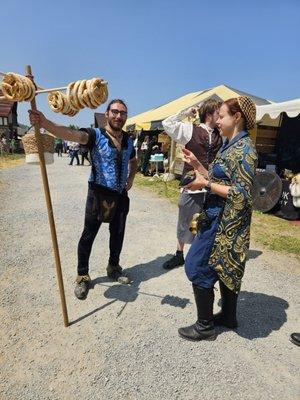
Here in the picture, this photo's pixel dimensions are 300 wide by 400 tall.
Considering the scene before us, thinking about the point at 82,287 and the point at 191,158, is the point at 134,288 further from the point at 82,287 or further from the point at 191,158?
the point at 191,158

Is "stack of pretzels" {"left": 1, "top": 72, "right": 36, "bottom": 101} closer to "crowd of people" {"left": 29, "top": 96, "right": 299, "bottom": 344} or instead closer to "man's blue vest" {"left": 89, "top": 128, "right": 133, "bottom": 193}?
"crowd of people" {"left": 29, "top": 96, "right": 299, "bottom": 344}

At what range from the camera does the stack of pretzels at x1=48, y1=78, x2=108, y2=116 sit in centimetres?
260

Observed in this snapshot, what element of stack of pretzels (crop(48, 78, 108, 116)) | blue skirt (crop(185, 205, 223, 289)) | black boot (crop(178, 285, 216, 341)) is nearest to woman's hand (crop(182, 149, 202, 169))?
blue skirt (crop(185, 205, 223, 289))

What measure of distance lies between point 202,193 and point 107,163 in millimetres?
1240

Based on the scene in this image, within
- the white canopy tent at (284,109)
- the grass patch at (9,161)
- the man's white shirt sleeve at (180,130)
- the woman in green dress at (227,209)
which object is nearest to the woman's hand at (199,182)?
the woman in green dress at (227,209)

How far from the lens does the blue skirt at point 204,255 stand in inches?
109

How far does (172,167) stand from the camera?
13867mm

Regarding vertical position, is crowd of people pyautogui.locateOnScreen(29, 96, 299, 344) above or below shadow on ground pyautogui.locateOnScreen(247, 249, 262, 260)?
above

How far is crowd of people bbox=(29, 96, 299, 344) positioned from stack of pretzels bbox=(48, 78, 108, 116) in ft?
0.53

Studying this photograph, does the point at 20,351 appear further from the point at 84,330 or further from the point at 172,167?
the point at 172,167

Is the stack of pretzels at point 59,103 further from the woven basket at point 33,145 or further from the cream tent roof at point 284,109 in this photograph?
the cream tent roof at point 284,109

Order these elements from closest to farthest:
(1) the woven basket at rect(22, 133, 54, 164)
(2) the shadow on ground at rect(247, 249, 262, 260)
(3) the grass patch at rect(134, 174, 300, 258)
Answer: (1) the woven basket at rect(22, 133, 54, 164) < (2) the shadow on ground at rect(247, 249, 262, 260) < (3) the grass patch at rect(134, 174, 300, 258)

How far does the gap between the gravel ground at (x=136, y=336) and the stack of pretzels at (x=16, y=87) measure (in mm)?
1941

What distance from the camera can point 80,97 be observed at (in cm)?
262
